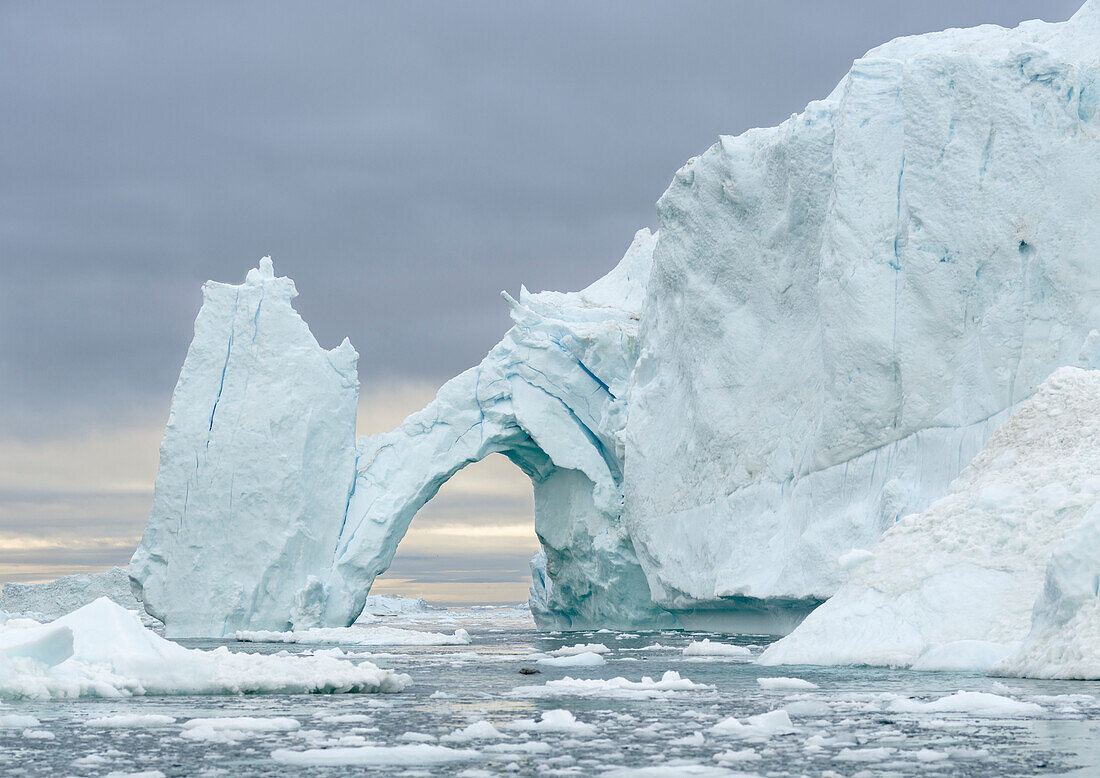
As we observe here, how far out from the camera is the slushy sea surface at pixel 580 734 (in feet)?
17.2

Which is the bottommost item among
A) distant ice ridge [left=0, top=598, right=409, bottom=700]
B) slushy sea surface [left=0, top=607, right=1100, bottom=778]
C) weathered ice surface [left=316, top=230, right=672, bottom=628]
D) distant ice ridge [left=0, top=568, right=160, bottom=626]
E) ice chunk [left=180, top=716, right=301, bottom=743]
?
slushy sea surface [left=0, top=607, right=1100, bottom=778]

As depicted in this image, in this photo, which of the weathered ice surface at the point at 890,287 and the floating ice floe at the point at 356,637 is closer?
the weathered ice surface at the point at 890,287

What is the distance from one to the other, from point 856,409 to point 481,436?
8.76m

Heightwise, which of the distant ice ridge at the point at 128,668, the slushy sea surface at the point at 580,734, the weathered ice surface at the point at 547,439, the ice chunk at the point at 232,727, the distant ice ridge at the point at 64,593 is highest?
the weathered ice surface at the point at 547,439

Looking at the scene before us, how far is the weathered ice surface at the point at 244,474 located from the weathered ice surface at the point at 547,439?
1.12 meters

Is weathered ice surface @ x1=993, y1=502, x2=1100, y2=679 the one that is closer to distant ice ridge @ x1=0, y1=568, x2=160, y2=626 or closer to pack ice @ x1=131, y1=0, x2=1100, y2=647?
pack ice @ x1=131, y1=0, x2=1100, y2=647

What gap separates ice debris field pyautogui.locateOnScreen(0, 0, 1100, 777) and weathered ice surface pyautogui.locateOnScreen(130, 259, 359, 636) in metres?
0.06

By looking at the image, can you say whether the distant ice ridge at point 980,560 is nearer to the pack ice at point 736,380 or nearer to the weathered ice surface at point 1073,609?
the weathered ice surface at point 1073,609

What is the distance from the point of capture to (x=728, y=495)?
63.5ft

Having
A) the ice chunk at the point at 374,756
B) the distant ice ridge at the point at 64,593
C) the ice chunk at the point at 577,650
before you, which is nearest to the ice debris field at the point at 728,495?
the ice chunk at the point at 374,756

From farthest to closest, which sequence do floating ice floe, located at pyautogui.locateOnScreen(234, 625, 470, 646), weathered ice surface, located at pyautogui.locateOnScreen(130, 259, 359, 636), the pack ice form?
weathered ice surface, located at pyautogui.locateOnScreen(130, 259, 359, 636) → floating ice floe, located at pyautogui.locateOnScreen(234, 625, 470, 646) → the pack ice

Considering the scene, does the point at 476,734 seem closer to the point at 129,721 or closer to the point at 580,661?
the point at 129,721

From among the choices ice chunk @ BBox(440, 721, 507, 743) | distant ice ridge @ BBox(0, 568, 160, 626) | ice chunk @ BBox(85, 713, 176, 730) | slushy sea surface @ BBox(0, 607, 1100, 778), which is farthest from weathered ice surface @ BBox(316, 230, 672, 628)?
distant ice ridge @ BBox(0, 568, 160, 626)

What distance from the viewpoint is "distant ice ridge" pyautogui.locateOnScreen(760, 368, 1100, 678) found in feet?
35.5
